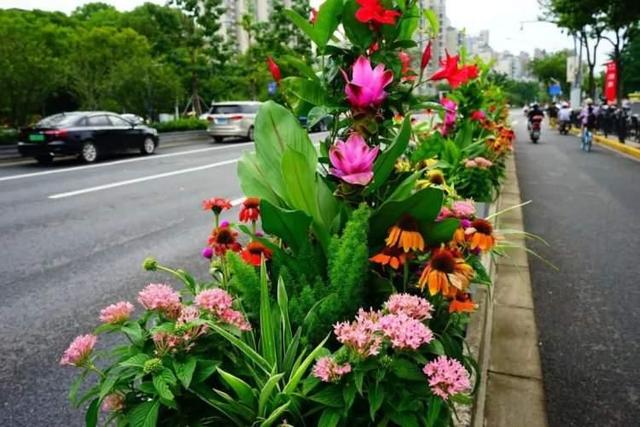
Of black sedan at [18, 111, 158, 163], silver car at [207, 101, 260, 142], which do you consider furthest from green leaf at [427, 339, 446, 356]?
silver car at [207, 101, 260, 142]

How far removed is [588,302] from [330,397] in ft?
10.7

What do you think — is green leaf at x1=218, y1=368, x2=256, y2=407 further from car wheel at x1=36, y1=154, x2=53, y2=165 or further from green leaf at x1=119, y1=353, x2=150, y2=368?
car wheel at x1=36, y1=154, x2=53, y2=165

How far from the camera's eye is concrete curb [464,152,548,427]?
2441mm

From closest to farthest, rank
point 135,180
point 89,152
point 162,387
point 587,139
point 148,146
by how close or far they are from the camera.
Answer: point 162,387 < point 135,180 < point 89,152 < point 587,139 < point 148,146

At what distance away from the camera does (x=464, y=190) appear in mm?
4852

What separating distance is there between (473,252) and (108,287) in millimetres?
3396

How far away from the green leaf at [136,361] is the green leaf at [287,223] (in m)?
0.59

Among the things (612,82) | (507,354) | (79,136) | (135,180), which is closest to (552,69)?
(612,82)

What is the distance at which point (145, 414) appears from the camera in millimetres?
1357

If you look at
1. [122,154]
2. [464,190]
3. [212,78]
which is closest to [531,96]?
[212,78]

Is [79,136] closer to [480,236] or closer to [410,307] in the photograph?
[480,236]

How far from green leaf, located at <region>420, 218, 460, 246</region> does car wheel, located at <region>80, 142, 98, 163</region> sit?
14160mm

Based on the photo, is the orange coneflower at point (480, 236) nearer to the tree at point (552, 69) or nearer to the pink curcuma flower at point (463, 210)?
the pink curcuma flower at point (463, 210)

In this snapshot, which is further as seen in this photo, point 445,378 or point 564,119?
point 564,119
